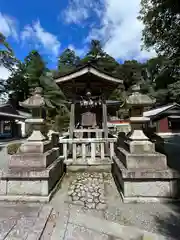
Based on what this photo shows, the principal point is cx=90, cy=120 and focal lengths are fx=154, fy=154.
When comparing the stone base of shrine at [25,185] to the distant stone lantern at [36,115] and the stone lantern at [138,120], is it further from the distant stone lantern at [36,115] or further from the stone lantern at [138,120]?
the stone lantern at [138,120]

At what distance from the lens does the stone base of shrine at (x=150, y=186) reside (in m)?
3.00

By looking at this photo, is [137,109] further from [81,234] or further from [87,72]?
[87,72]

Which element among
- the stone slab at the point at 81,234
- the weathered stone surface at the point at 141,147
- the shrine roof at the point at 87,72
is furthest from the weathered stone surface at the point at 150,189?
the shrine roof at the point at 87,72

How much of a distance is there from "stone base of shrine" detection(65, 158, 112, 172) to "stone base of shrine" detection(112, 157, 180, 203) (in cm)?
188

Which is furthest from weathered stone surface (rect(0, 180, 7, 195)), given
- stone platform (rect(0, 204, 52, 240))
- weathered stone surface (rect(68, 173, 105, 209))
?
weathered stone surface (rect(68, 173, 105, 209))

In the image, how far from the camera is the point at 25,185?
10.4ft

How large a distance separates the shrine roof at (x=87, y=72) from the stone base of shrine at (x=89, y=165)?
2.97 meters

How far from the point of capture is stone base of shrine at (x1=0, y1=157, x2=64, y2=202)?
10.2 ft

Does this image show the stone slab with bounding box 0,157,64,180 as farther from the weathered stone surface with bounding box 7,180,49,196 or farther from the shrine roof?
the shrine roof

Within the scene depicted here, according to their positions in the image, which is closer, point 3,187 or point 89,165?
point 3,187

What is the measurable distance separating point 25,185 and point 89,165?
2.24 m

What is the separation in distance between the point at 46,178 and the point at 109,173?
223 centimetres

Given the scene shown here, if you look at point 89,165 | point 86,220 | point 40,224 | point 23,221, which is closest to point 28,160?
point 23,221

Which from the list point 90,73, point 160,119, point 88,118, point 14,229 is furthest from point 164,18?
point 160,119
